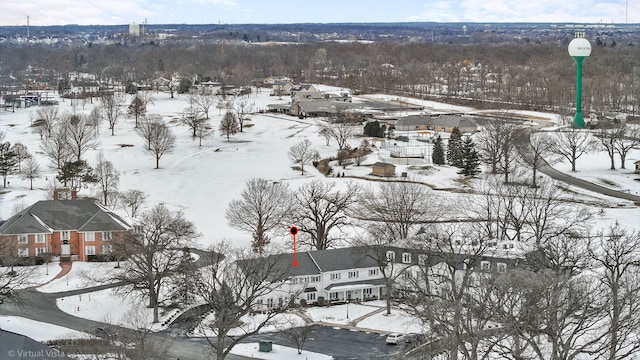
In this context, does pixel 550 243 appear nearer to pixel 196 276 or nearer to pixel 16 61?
pixel 196 276

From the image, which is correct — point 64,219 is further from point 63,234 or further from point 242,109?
point 242,109

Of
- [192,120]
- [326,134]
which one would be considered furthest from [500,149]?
[192,120]

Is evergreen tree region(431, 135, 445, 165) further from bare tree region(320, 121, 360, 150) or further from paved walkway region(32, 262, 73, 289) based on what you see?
paved walkway region(32, 262, 73, 289)

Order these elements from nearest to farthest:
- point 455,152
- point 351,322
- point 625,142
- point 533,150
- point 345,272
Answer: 1. point 351,322
2. point 345,272
3. point 533,150
4. point 455,152
5. point 625,142

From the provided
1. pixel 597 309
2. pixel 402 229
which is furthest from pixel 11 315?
pixel 597 309

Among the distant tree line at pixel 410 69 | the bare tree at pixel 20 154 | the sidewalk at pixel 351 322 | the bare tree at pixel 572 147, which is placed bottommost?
the sidewalk at pixel 351 322

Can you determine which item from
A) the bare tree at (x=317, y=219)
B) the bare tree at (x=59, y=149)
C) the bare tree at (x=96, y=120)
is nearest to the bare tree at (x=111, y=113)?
the bare tree at (x=96, y=120)

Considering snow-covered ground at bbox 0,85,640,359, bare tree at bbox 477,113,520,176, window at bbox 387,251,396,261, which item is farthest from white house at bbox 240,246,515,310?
bare tree at bbox 477,113,520,176

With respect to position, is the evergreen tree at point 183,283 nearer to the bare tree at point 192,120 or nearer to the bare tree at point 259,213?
the bare tree at point 259,213
